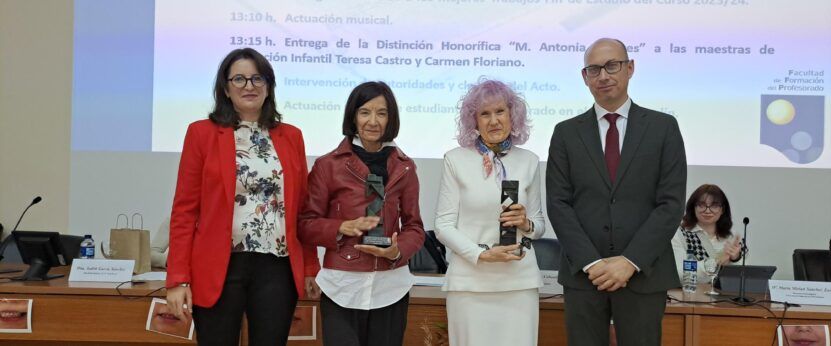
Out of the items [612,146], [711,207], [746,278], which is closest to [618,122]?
[612,146]

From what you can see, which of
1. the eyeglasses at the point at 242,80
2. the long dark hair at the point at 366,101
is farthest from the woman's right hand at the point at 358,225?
the eyeglasses at the point at 242,80

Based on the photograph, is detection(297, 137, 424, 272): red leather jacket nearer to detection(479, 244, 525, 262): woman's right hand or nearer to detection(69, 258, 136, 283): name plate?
detection(479, 244, 525, 262): woman's right hand

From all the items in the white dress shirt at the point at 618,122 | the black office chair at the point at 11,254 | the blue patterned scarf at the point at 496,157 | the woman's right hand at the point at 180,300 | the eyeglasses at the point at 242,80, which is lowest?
the black office chair at the point at 11,254

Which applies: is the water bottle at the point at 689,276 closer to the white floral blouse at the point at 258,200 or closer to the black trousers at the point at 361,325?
the black trousers at the point at 361,325

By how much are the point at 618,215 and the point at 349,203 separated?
2.80ft

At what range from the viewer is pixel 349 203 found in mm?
2447

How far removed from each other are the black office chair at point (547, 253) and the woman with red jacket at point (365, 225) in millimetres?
2259

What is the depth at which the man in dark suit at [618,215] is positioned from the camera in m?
2.39

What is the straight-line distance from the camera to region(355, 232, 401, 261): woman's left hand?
234 cm

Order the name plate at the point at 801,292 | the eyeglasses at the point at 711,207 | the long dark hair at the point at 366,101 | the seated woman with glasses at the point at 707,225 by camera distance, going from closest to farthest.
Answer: the long dark hair at the point at 366,101, the name plate at the point at 801,292, the seated woman with glasses at the point at 707,225, the eyeglasses at the point at 711,207

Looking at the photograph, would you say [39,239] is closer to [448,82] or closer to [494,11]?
[448,82]

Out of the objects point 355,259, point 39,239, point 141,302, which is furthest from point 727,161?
point 39,239

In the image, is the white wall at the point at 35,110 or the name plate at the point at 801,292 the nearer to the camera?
the name plate at the point at 801,292

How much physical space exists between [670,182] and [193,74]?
3528mm
